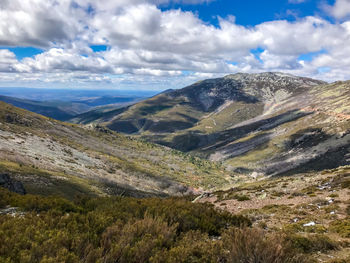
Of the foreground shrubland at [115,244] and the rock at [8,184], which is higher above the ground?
the foreground shrubland at [115,244]

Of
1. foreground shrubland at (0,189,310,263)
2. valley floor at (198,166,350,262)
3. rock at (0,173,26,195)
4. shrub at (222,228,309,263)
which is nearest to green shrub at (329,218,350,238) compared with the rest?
valley floor at (198,166,350,262)

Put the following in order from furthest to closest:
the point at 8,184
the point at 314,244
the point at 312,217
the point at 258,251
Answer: the point at 8,184 < the point at 312,217 < the point at 314,244 < the point at 258,251

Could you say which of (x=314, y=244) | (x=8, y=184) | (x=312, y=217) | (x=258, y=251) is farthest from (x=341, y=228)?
(x=8, y=184)

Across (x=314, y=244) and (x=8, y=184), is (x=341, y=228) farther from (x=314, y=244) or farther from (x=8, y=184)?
(x=8, y=184)

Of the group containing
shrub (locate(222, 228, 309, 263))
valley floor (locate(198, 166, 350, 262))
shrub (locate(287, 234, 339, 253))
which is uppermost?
shrub (locate(222, 228, 309, 263))

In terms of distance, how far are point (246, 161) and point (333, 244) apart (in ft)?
637

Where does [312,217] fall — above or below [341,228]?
below

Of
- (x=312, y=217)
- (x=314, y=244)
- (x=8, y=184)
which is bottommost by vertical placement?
(x=312, y=217)

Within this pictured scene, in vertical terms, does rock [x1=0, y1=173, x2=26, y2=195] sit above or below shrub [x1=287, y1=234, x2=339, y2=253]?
below

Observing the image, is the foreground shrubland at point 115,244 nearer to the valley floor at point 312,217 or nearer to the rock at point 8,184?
the valley floor at point 312,217

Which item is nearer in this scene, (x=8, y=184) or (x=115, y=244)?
(x=115, y=244)

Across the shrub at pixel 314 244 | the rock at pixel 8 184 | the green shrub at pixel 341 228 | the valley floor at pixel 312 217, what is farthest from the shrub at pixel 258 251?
the rock at pixel 8 184

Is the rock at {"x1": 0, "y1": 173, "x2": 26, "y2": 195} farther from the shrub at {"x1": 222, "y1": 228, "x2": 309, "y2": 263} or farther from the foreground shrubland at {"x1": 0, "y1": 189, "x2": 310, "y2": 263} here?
the shrub at {"x1": 222, "y1": 228, "x2": 309, "y2": 263}

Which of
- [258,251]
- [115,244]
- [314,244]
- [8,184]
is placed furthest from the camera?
[8,184]
